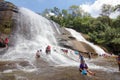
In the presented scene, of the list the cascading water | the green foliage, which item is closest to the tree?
the green foliage

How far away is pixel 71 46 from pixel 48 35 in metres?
4.14

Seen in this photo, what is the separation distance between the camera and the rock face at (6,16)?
35.3m

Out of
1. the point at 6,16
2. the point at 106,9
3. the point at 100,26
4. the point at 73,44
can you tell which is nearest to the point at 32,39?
the point at 6,16

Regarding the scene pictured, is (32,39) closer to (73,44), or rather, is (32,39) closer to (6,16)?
(6,16)

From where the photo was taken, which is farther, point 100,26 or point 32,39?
point 100,26

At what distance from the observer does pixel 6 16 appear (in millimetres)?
36906

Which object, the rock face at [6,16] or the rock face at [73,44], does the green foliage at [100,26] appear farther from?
the rock face at [6,16]

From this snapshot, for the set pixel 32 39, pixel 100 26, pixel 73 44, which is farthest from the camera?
pixel 100 26

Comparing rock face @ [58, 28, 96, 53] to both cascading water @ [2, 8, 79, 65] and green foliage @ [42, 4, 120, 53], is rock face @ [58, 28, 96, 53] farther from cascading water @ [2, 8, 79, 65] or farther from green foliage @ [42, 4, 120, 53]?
green foliage @ [42, 4, 120, 53]

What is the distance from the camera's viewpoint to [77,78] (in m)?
16.8

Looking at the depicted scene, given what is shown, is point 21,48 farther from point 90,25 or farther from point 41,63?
point 90,25

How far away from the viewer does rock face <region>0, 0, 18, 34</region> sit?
116ft

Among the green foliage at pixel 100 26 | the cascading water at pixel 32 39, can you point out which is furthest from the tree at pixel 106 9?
the cascading water at pixel 32 39

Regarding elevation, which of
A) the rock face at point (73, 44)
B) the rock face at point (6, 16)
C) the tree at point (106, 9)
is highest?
the tree at point (106, 9)
